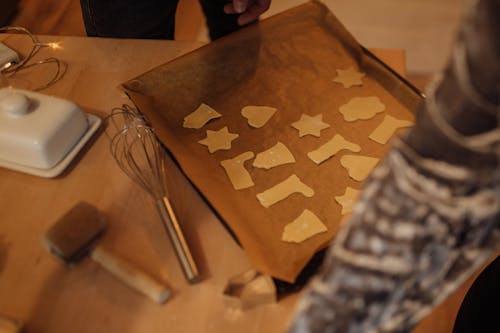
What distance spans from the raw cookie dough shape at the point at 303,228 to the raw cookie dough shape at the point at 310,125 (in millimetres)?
161

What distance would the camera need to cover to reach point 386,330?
35cm

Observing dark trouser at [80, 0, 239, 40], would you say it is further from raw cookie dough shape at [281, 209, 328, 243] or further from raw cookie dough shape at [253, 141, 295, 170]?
raw cookie dough shape at [281, 209, 328, 243]

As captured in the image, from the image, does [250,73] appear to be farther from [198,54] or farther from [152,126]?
[152,126]

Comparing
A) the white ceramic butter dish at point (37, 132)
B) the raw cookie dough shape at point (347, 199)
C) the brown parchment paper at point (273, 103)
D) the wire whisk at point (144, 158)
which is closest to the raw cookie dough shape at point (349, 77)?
the brown parchment paper at point (273, 103)

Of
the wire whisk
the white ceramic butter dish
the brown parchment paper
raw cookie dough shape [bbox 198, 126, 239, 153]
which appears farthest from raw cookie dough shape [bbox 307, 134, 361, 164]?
the white ceramic butter dish

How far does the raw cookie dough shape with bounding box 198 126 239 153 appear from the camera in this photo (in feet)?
2.46

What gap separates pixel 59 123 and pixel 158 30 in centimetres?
39

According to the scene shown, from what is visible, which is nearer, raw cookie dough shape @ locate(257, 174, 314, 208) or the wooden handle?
the wooden handle

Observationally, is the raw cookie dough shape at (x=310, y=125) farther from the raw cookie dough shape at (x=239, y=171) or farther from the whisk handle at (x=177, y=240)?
the whisk handle at (x=177, y=240)

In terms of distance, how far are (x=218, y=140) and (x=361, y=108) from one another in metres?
0.25

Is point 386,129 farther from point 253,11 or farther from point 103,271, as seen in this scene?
point 103,271

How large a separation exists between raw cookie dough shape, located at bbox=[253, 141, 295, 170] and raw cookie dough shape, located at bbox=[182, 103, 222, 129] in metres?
0.11

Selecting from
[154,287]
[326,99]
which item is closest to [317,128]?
[326,99]

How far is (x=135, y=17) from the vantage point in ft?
3.04
